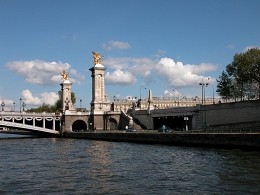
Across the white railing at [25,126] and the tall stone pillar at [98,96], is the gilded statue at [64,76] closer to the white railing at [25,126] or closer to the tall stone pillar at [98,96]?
the tall stone pillar at [98,96]

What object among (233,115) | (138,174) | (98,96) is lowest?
(138,174)

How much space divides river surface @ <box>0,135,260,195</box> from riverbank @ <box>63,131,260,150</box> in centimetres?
241

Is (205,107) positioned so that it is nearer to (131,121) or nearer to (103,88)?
(131,121)

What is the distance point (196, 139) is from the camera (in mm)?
54062

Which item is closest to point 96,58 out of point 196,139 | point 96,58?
point 96,58

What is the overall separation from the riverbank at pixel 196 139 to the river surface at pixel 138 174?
2.41 m

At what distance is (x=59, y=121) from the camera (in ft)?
349

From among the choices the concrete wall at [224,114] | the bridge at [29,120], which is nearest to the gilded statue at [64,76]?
the bridge at [29,120]

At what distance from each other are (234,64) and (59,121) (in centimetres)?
4612

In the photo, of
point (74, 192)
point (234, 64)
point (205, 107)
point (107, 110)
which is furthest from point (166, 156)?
point (107, 110)

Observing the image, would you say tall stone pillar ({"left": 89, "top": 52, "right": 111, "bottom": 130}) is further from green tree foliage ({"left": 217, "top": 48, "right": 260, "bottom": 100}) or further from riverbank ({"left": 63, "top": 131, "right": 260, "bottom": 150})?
green tree foliage ({"left": 217, "top": 48, "right": 260, "bottom": 100})

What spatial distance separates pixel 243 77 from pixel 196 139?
90.9 feet

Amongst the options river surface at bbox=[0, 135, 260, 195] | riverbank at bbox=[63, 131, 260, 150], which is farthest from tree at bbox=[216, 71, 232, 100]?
river surface at bbox=[0, 135, 260, 195]

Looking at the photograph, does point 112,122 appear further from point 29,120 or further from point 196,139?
point 196,139
